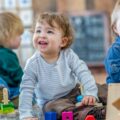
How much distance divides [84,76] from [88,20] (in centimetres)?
303

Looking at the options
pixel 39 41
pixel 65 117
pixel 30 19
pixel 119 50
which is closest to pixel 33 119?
pixel 65 117

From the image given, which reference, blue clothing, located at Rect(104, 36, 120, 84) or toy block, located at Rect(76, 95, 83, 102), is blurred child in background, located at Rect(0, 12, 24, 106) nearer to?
toy block, located at Rect(76, 95, 83, 102)

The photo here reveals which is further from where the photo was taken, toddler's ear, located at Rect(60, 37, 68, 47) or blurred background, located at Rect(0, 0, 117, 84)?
blurred background, located at Rect(0, 0, 117, 84)

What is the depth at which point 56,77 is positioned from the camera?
1.71 m

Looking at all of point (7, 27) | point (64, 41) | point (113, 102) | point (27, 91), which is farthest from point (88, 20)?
point (113, 102)

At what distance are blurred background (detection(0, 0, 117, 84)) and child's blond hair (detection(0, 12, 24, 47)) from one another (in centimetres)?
242

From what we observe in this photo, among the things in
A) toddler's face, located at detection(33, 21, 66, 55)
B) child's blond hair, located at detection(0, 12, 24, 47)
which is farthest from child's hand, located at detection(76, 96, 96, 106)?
child's blond hair, located at detection(0, 12, 24, 47)

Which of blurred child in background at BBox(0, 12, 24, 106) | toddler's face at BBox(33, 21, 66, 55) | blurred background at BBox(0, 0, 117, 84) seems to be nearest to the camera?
toddler's face at BBox(33, 21, 66, 55)

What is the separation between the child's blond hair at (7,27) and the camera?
2045mm

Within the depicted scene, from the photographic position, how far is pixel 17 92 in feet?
6.45

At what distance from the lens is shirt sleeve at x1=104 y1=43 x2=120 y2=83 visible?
1.64 m

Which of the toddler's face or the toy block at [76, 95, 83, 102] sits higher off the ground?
the toddler's face

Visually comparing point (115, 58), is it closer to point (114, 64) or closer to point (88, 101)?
point (114, 64)

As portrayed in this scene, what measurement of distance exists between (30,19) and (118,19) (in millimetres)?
2810
